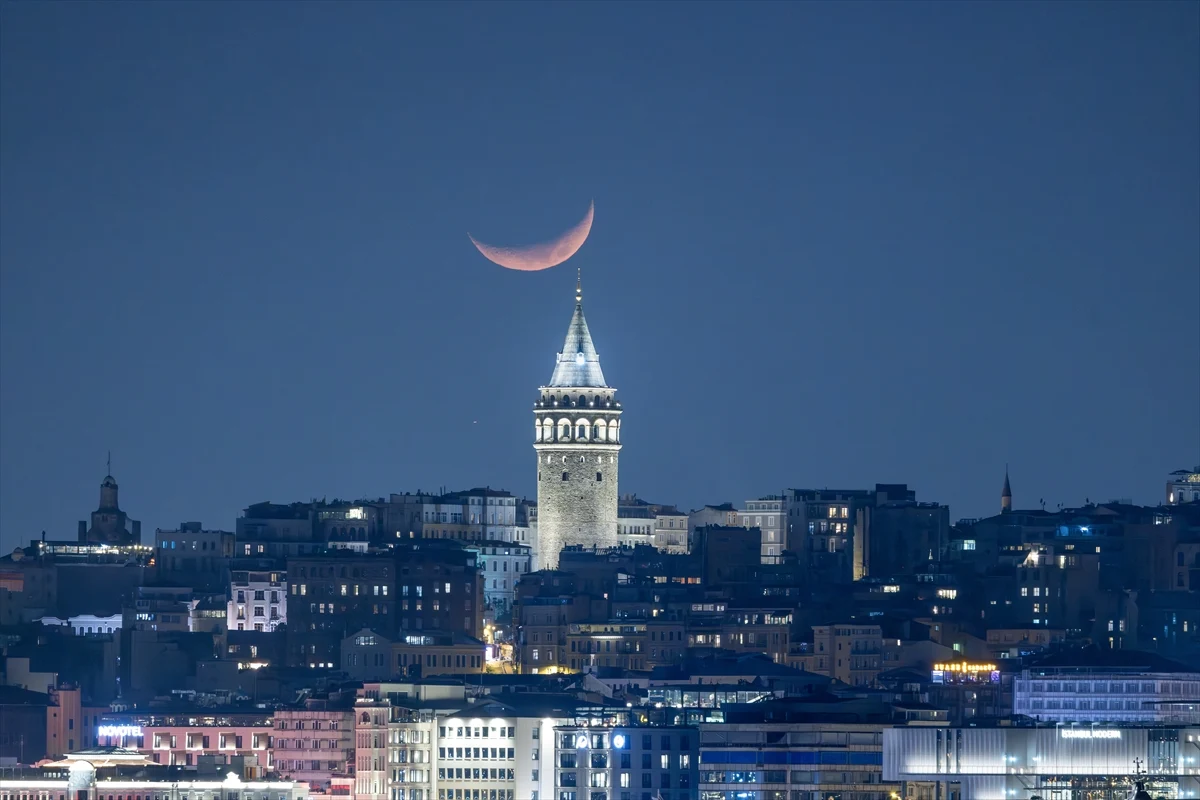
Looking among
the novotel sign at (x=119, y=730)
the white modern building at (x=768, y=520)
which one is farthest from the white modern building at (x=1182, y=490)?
the novotel sign at (x=119, y=730)

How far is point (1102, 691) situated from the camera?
109938 millimetres

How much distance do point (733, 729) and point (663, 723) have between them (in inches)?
82.0

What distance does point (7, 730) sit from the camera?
11219 cm

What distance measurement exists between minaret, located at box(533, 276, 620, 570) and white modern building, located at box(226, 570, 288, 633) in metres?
8.39

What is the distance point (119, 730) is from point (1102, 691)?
23306mm

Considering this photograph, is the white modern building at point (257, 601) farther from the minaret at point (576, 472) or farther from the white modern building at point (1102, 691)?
the white modern building at point (1102, 691)

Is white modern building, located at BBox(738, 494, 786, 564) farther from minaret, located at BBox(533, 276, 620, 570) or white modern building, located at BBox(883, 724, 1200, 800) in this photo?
white modern building, located at BBox(883, 724, 1200, 800)

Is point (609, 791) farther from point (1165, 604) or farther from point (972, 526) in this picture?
point (972, 526)

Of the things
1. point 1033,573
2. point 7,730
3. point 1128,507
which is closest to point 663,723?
point 7,730

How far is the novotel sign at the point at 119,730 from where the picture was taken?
108 metres

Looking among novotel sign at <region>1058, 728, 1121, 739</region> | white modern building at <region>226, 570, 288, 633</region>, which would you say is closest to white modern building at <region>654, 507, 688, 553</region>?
white modern building at <region>226, 570, 288, 633</region>

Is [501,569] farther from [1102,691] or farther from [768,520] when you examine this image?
[1102,691]

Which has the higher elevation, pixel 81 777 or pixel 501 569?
pixel 501 569

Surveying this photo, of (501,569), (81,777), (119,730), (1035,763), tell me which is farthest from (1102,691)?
(501,569)
